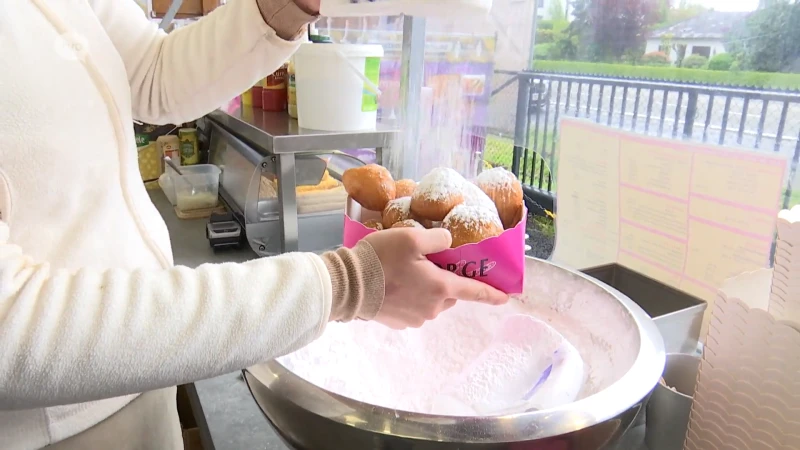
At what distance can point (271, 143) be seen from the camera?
3.69 feet

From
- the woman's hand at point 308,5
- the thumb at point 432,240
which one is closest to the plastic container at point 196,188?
the woman's hand at point 308,5

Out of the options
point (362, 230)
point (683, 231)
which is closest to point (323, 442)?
point (362, 230)

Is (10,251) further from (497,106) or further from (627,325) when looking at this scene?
(497,106)

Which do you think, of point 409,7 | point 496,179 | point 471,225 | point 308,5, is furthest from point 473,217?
point 308,5

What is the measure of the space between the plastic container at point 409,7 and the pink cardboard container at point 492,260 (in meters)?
0.22

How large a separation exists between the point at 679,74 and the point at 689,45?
1.6 inches

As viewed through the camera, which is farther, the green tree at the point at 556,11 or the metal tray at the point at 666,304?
the green tree at the point at 556,11

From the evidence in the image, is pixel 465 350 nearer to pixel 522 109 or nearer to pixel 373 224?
pixel 373 224

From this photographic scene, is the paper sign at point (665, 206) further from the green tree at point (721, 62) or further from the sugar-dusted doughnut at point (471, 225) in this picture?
the sugar-dusted doughnut at point (471, 225)

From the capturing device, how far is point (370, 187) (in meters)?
0.67

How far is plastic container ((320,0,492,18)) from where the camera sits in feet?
1.80

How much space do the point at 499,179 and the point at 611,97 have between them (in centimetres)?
37

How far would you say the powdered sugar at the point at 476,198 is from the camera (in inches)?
23.7

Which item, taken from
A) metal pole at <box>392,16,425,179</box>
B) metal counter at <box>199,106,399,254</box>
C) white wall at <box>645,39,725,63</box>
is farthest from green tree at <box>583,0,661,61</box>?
metal counter at <box>199,106,399,254</box>
